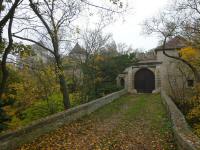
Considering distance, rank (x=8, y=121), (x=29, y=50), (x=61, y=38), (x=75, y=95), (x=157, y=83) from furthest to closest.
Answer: (x=157, y=83)
(x=75, y=95)
(x=8, y=121)
(x=61, y=38)
(x=29, y=50)

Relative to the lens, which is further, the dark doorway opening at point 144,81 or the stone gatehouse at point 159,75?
the dark doorway opening at point 144,81

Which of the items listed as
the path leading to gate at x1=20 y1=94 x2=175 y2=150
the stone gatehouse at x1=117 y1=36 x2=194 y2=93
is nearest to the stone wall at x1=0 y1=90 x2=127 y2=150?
the path leading to gate at x1=20 y1=94 x2=175 y2=150

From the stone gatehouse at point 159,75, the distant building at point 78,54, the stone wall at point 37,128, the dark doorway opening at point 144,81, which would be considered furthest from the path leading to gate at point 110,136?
the dark doorway opening at point 144,81

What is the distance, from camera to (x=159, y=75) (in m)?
34.8

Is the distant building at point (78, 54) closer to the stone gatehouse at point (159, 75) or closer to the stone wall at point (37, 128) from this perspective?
the stone wall at point (37, 128)

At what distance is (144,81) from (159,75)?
309 centimetres

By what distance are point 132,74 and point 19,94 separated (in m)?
20.7

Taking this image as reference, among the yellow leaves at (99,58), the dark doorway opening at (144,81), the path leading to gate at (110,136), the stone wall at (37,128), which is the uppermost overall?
the yellow leaves at (99,58)

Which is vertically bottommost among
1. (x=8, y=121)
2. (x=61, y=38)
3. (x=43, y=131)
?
(x=8, y=121)

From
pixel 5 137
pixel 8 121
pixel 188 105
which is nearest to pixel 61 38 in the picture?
pixel 8 121

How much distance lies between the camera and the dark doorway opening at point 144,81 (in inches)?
1459

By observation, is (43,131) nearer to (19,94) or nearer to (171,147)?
(171,147)

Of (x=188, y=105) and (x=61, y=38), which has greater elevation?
A: (x=61, y=38)

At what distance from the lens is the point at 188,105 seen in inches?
981
